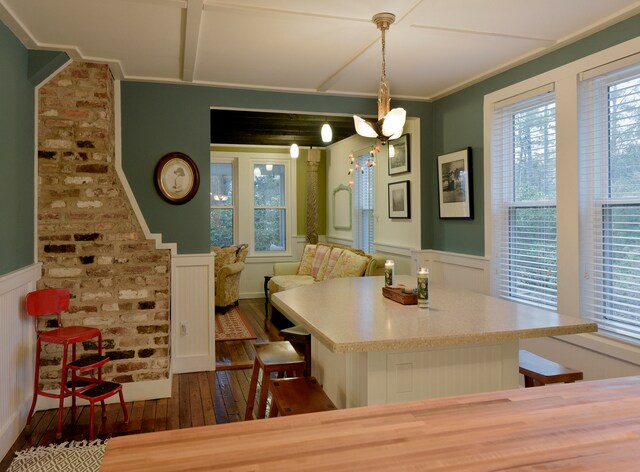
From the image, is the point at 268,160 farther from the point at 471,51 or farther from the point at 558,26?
the point at 558,26

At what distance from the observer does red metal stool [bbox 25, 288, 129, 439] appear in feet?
9.89

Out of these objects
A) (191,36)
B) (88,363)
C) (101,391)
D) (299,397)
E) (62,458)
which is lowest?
(62,458)

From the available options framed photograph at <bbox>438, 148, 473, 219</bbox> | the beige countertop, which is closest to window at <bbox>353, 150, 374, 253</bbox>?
framed photograph at <bbox>438, 148, 473, 219</bbox>

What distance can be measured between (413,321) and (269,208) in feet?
20.2

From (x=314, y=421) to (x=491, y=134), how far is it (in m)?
3.53

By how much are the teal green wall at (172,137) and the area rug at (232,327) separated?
1574 millimetres

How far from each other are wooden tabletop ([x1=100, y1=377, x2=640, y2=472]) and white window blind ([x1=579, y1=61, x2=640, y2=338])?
225 centimetres

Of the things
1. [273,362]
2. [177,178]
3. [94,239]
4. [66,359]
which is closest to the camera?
[273,362]

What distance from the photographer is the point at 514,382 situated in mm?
2123

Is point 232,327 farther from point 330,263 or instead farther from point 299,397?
point 299,397

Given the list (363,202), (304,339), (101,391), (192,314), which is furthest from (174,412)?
(363,202)

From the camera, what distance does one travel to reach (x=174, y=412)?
339 centimetres

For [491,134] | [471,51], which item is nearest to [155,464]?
[471,51]

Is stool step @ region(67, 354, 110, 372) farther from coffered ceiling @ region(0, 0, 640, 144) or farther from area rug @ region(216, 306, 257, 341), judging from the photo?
area rug @ region(216, 306, 257, 341)
